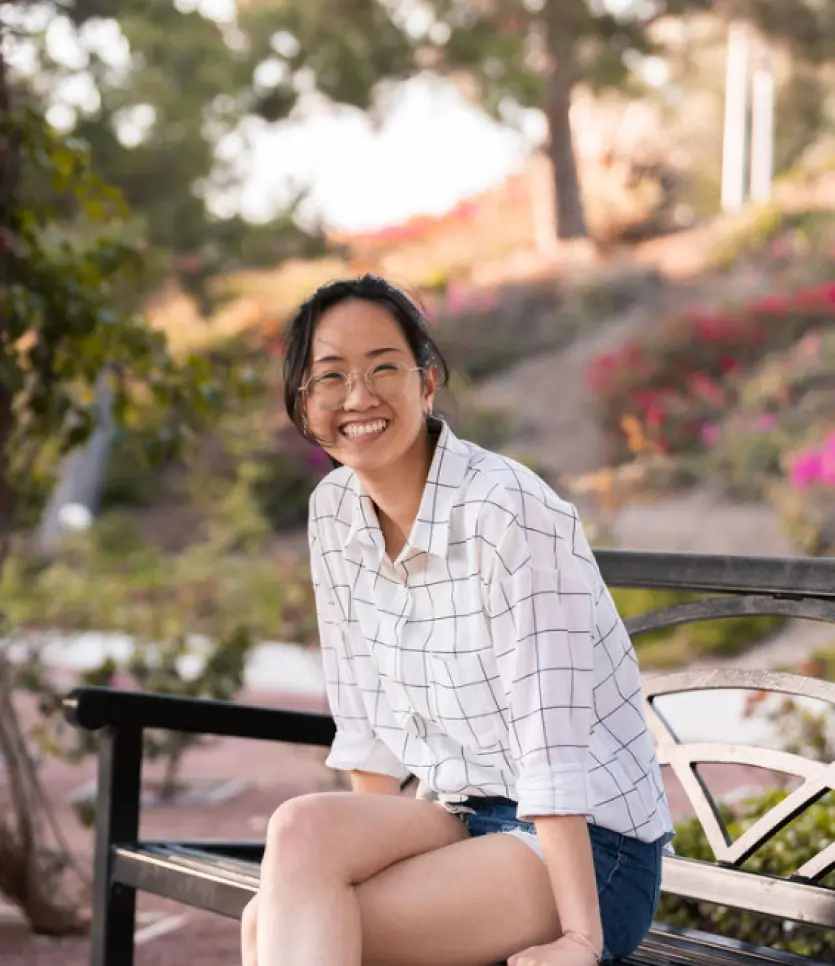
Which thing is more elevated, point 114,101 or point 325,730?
point 114,101

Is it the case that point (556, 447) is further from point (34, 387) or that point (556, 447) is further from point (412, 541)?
point (412, 541)

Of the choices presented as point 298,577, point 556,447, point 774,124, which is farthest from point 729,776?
point 774,124

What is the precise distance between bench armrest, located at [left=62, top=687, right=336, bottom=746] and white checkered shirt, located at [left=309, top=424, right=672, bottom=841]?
0.31m

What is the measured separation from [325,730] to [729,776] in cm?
418

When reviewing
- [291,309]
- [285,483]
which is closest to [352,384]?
[291,309]

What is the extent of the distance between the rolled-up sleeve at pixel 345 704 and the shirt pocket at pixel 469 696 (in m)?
0.24

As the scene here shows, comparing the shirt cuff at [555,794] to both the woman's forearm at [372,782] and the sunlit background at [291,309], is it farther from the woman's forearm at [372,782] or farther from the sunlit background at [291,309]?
the sunlit background at [291,309]

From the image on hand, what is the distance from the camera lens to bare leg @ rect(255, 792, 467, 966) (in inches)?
66.6

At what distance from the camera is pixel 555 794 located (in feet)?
5.71

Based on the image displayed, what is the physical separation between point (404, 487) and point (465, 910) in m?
0.60

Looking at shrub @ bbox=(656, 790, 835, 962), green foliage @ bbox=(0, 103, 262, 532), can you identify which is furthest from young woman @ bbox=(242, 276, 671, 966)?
green foliage @ bbox=(0, 103, 262, 532)

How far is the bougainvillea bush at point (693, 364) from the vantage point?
1299cm

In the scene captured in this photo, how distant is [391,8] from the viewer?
44.7 ft

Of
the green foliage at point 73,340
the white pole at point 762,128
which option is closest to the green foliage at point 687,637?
the green foliage at point 73,340
